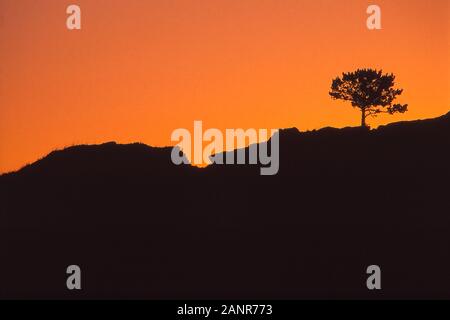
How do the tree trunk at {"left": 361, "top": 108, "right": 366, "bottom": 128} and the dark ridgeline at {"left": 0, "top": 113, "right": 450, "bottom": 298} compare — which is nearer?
the dark ridgeline at {"left": 0, "top": 113, "right": 450, "bottom": 298}

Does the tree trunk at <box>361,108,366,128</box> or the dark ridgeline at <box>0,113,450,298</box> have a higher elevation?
the tree trunk at <box>361,108,366,128</box>

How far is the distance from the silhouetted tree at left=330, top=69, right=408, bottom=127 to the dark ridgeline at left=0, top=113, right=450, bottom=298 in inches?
98.4

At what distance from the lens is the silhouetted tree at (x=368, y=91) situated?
5269 cm

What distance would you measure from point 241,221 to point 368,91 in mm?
12089

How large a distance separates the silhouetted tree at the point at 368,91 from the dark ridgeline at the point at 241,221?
2.50 metres

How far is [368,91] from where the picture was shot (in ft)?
172

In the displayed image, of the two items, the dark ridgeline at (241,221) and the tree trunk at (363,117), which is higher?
the tree trunk at (363,117)

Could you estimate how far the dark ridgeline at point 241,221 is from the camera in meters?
43.8

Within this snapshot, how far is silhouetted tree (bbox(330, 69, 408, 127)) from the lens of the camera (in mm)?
52688

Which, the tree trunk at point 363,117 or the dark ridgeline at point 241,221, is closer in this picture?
the dark ridgeline at point 241,221

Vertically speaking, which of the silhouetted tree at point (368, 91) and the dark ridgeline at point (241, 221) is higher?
the silhouetted tree at point (368, 91)
